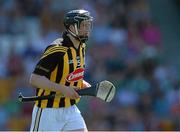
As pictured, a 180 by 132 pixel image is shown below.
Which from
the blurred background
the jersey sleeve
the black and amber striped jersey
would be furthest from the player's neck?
the blurred background

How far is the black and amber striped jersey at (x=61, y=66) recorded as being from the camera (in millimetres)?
6867

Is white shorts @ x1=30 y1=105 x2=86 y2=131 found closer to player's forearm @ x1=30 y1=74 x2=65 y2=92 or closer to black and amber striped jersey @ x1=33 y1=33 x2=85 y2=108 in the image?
black and amber striped jersey @ x1=33 y1=33 x2=85 y2=108

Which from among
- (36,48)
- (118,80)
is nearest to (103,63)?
(118,80)

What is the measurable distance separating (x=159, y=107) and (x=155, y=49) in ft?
4.70

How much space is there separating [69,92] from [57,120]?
0.44 m

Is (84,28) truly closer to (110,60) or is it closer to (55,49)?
(55,49)

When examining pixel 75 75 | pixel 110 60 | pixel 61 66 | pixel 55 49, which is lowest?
pixel 110 60

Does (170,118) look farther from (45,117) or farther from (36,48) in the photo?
(45,117)

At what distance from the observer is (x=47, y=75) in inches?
272

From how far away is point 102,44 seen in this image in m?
13.2

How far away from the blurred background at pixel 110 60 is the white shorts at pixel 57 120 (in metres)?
4.84

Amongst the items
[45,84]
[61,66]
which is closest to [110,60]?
[61,66]

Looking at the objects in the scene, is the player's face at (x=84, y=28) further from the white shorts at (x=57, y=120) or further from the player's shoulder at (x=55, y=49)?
the white shorts at (x=57, y=120)

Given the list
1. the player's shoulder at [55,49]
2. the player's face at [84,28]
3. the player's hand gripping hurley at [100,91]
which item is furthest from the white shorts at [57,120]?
the player's face at [84,28]
